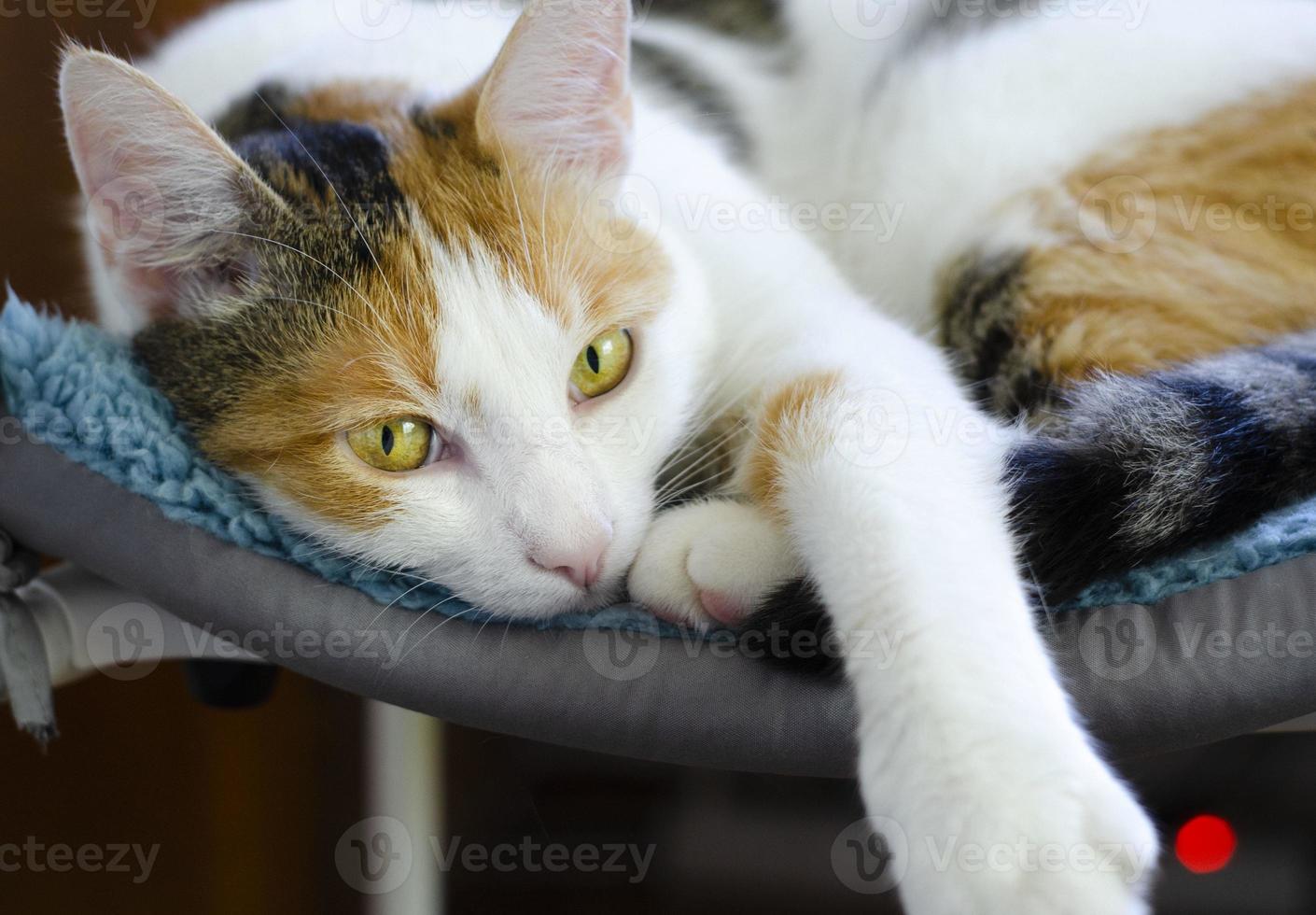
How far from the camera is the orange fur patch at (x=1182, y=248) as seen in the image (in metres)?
1.17

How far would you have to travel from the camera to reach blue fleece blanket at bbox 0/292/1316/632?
0.98 meters

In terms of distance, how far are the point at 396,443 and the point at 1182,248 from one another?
964 millimetres

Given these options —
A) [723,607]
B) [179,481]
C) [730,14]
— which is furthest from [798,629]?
[730,14]

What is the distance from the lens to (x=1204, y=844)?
1668 mm

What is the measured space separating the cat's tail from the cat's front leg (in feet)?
0.16

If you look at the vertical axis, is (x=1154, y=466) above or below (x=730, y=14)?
below

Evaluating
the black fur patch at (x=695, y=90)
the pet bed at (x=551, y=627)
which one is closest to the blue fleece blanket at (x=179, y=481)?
the pet bed at (x=551, y=627)

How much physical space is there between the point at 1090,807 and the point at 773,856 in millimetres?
1110

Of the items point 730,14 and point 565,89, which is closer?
point 565,89

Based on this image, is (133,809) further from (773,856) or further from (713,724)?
(713,724)

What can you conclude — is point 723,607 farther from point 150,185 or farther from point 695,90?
point 695,90

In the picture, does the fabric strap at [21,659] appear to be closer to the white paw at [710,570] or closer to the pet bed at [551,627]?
the pet bed at [551,627]

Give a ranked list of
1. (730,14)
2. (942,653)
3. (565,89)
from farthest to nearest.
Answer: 1. (730,14)
2. (565,89)
3. (942,653)

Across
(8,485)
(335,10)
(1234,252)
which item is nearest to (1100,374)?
(1234,252)
